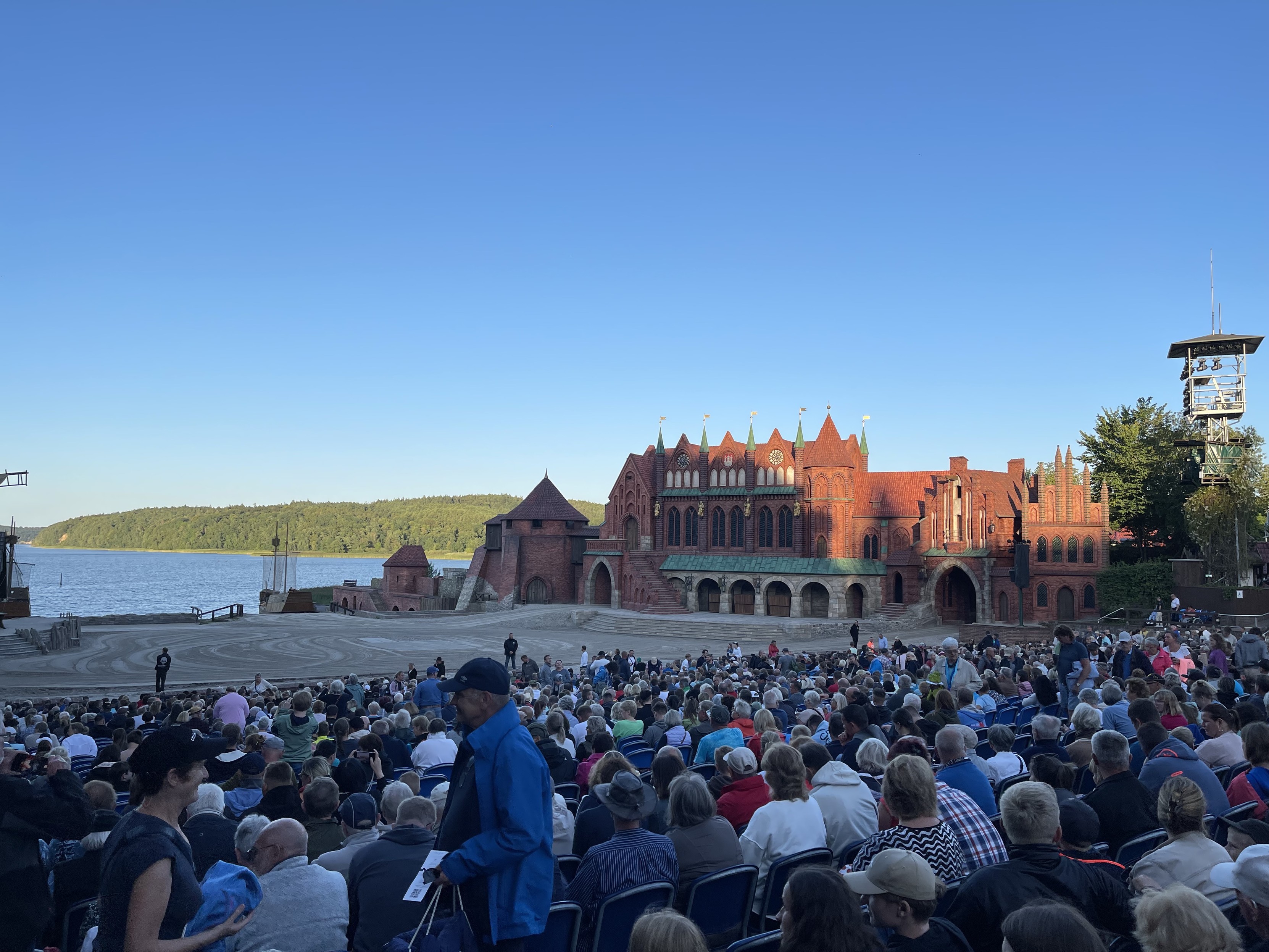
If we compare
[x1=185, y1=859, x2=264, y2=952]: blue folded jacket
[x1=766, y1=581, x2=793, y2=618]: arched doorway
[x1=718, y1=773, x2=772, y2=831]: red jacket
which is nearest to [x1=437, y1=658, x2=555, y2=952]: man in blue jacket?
[x1=185, y1=859, x2=264, y2=952]: blue folded jacket

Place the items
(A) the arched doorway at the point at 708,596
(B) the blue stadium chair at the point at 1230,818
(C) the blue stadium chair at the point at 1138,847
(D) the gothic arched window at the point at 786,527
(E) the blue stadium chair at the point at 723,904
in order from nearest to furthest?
(E) the blue stadium chair at the point at 723,904, (C) the blue stadium chair at the point at 1138,847, (B) the blue stadium chair at the point at 1230,818, (D) the gothic arched window at the point at 786,527, (A) the arched doorway at the point at 708,596

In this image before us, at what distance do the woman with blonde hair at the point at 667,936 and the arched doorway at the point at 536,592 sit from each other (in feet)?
203

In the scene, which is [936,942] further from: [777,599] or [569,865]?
[777,599]

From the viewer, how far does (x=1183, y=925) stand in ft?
10.4

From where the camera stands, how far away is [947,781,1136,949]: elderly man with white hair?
4.35 metres

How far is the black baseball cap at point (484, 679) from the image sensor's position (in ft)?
14.1

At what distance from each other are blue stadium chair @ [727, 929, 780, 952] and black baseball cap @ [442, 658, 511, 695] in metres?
1.52

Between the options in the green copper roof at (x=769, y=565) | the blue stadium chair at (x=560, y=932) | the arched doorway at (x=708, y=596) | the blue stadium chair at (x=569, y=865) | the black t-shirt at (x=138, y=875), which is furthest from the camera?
the arched doorway at (x=708, y=596)

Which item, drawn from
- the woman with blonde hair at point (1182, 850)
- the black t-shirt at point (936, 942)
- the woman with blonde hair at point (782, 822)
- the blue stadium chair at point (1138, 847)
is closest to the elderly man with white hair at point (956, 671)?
the blue stadium chair at point (1138, 847)

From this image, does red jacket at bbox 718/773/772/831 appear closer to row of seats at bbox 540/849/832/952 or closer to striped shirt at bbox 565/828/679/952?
row of seats at bbox 540/849/832/952

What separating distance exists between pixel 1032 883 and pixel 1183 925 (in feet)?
4.41

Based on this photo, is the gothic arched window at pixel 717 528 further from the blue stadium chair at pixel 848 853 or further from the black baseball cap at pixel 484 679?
the black baseball cap at pixel 484 679

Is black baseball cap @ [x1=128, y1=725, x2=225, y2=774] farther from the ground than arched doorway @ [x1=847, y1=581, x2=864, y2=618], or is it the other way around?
black baseball cap @ [x1=128, y1=725, x2=225, y2=774]

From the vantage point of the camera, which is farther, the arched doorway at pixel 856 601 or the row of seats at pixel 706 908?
the arched doorway at pixel 856 601
